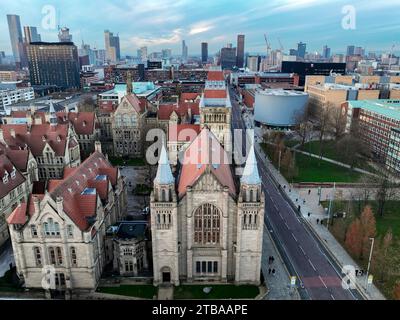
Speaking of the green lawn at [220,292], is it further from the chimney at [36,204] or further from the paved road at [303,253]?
the chimney at [36,204]

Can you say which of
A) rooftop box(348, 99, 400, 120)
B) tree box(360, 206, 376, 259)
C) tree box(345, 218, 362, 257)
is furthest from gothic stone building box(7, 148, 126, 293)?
rooftop box(348, 99, 400, 120)

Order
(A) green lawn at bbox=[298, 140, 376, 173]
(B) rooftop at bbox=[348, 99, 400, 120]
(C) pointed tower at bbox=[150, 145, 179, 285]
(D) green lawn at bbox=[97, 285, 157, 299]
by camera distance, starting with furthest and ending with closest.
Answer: (B) rooftop at bbox=[348, 99, 400, 120] → (A) green lawn at bbox=[298, 140, 376, 173] → (D) green lawn at bbox=[97, 285, 157, 299] → (C) pointed tower at bbox=[150, 145, 179, 285]

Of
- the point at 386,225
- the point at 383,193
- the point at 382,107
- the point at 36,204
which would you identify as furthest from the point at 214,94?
the point at 382,107

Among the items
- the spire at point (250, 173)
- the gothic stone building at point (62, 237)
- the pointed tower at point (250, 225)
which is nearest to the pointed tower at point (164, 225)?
the gothic stone building at point (62, 237)

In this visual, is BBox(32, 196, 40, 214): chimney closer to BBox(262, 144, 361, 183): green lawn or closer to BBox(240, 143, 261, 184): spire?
BBox(240, 143, 261, 184): spire

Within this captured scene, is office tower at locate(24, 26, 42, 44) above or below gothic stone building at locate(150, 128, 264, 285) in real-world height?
above
